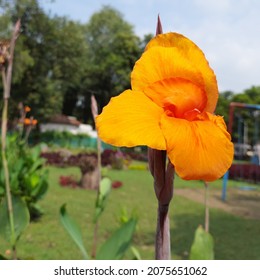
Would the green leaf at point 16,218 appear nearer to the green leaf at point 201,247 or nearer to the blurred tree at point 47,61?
the green leaf at point 201,247

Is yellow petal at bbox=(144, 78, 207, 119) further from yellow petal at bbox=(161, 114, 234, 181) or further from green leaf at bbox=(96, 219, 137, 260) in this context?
green leaf at bbox=(96, 219, 137, 260)

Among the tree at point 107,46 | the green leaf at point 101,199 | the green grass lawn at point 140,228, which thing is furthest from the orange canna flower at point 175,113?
the tree at point 107,46

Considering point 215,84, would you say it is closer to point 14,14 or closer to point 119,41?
point 14,14

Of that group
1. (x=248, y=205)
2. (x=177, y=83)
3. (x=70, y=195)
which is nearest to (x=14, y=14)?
(x=70, y=195)

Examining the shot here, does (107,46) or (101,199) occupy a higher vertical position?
(107,46)

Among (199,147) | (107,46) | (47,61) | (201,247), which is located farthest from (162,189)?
(107,46)

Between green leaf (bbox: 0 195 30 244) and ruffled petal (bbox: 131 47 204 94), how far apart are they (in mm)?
597

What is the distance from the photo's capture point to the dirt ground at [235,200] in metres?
5.10

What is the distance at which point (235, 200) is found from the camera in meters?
6.02

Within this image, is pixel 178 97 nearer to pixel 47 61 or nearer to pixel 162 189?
pixel 162 189

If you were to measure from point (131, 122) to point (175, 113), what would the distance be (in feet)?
0.11

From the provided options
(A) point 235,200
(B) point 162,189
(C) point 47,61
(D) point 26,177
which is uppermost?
(C) point 47,61

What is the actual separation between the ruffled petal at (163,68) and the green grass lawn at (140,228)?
170 centimetres

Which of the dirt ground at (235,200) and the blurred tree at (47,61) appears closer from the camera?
the dirt ground at (235,200)
